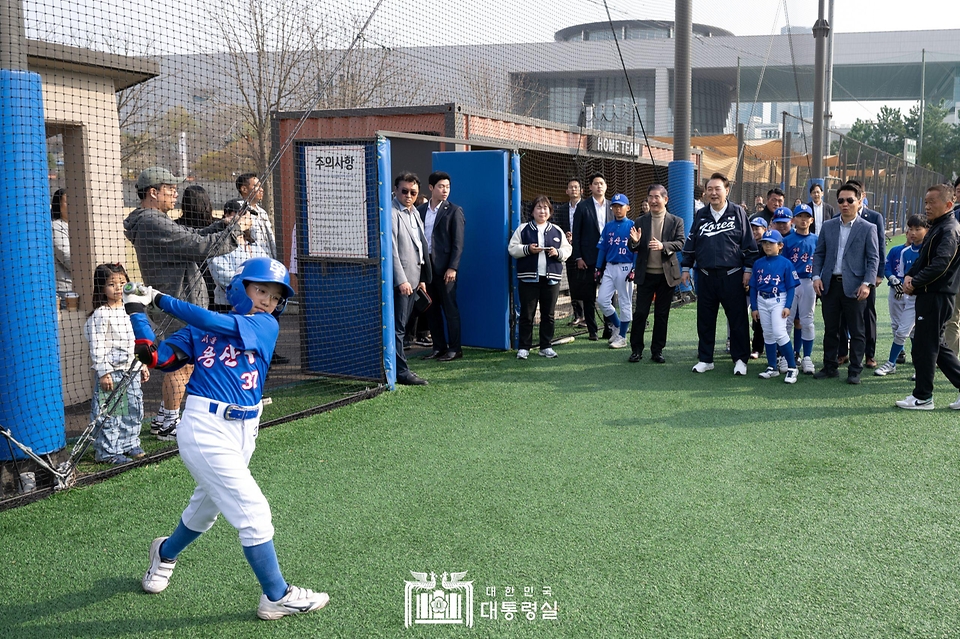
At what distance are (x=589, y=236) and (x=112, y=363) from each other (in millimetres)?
6113

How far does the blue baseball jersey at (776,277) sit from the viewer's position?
798 centimetres

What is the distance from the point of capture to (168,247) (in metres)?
6.24

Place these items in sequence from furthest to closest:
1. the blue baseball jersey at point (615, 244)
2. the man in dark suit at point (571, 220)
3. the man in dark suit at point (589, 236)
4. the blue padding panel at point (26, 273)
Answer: the man in dark suit at point (571, 220)
the man in dark suit at point (589, 236)
the blue baseball jersey at point (615, 244)
the blue padding panel at point (26, 273)

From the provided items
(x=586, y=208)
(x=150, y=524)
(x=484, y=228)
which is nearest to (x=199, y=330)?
(x=150, y=524)

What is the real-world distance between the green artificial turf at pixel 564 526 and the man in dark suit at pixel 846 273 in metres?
0.95

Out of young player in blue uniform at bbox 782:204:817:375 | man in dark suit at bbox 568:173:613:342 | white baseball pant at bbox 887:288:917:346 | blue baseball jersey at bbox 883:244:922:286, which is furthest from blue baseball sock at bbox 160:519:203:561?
blue baseball jersey at bbox 883:244:922:286

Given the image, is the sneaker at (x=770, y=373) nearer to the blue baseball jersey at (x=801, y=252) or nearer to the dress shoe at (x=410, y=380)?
the blue baseball jersey at (x=801, y=252)

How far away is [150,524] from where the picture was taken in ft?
14.7

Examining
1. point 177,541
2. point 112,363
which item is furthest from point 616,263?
point 177,541

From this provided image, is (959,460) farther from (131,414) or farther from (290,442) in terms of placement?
(131,414)

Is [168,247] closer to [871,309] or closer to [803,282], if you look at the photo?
[803,282]

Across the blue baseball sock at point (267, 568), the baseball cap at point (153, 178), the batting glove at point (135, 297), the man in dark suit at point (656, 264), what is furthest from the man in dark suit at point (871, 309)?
the batting glove at point (135, 297)

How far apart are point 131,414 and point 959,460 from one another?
5657 mm

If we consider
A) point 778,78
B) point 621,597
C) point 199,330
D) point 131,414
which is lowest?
point 621,597
